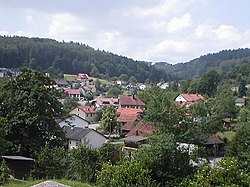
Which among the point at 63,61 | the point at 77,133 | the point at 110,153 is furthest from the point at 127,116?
the point at 63,61

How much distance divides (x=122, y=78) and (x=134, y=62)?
3294 centimetres

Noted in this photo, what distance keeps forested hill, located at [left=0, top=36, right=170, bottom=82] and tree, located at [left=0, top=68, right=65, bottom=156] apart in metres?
94.7

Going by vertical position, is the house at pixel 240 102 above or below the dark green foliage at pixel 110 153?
above

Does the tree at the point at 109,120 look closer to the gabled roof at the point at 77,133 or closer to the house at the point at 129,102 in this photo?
the gabled roof at the point at 77,133

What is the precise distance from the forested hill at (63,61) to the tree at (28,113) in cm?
9467

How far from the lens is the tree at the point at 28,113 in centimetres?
2125

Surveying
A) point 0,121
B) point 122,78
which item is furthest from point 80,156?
point 122,78

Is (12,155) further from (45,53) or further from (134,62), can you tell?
(134,62)

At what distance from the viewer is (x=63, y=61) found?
430 ft

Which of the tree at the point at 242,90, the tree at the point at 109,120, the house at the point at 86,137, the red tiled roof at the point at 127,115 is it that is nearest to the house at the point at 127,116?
the red tiled roof at the point at 127,115

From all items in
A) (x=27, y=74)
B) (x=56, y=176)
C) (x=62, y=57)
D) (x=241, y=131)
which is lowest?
(x=56, y=176)

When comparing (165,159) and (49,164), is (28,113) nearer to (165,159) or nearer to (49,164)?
(49,164)

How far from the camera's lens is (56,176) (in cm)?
1930

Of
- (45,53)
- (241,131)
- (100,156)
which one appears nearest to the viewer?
(100,156)
